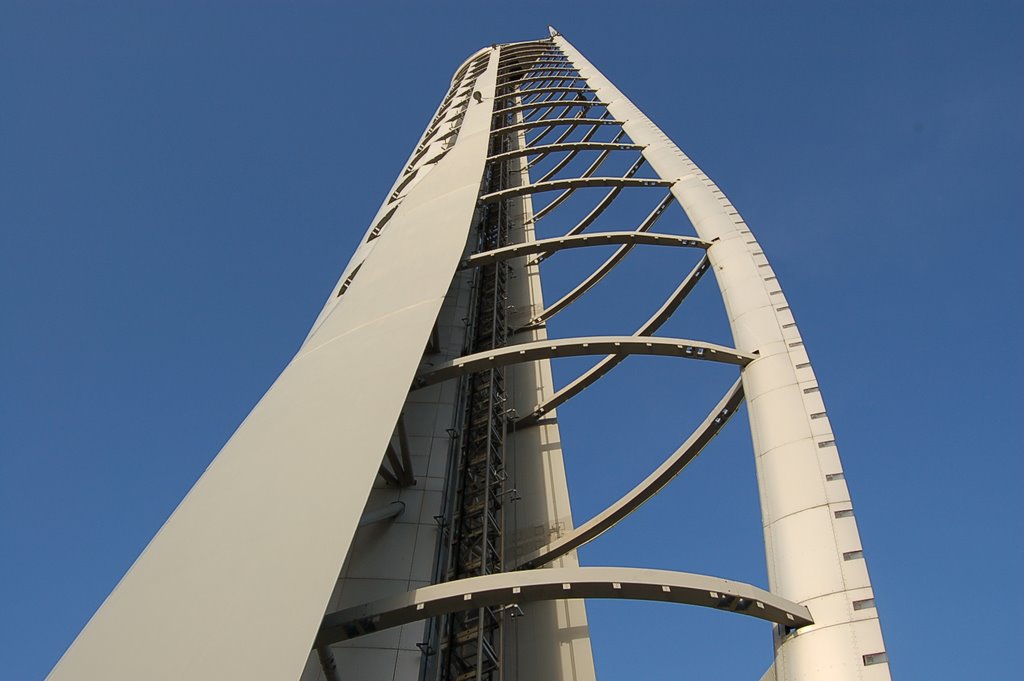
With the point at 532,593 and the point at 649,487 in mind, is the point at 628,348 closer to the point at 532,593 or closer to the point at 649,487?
the point at 649,487

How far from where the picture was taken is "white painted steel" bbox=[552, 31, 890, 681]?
14.1ft

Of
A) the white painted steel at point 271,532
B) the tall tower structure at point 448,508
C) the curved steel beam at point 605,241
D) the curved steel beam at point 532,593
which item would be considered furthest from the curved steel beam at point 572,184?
the curved steel beam at point 532,593

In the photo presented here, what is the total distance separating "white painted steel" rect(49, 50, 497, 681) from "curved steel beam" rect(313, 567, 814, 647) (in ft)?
1.60

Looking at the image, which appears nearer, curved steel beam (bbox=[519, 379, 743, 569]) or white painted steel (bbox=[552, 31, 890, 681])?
white painted steel (bbox=[552, 31, 890, 681])

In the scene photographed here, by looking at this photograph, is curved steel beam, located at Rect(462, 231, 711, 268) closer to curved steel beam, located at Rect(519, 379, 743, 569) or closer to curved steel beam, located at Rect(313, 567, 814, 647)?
curved steel beam, located at Rect(519, 379, 743, 569)

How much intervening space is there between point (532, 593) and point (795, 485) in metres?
2.31

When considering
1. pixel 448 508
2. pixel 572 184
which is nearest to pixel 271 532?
pixel 448 508

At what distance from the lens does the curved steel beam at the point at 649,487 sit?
6645 millimetres

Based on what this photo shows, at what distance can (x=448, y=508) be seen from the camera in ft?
23.2

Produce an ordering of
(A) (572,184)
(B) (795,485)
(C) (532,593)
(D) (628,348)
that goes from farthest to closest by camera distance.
Result: (A) (572,184) → (D) (628,348) → (B) (795,485) → (C) (532,593)

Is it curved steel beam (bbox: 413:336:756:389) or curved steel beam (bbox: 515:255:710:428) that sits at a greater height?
curved steel beam (bbox: 515:255:710:428)

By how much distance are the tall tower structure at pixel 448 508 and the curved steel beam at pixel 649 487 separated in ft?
0.09

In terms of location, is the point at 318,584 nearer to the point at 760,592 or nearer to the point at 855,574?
the point at 760,592

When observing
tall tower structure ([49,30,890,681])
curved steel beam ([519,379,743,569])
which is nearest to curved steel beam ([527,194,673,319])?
tall tower structure ([49,30,890,681])
